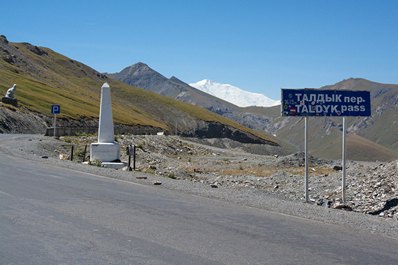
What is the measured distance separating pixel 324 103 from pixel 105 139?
1647 centimetres

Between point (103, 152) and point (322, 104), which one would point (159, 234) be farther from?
point (103, 152)

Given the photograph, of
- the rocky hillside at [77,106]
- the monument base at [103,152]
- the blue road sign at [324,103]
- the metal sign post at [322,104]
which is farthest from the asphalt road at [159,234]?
the rocky hillside at [77,106]

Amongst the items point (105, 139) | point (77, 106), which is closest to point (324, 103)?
point (105, 139)

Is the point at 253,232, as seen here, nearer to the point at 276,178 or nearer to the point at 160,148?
the point at 276,178

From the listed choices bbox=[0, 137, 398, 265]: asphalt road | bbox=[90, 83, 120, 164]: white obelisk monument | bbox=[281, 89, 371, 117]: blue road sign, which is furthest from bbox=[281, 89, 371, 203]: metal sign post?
bbox=[90, 83, 120, 164]: white obelisk monument

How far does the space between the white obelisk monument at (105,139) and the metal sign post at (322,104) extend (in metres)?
15.1

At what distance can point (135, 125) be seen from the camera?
119625 millimetres

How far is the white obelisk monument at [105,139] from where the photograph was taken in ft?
102

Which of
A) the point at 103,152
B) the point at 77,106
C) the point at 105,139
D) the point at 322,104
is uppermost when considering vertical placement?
the point at 77,106

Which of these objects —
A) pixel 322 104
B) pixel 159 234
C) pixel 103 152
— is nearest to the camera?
pixel 159 234

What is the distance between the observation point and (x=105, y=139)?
31.9m

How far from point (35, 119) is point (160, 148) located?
17.0 m

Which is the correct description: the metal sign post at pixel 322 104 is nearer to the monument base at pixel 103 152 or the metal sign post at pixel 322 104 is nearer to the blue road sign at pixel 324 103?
the blue road sign at pixel 324 103

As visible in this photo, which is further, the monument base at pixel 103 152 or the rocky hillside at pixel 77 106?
the rocky hillside at pixel 77 106
